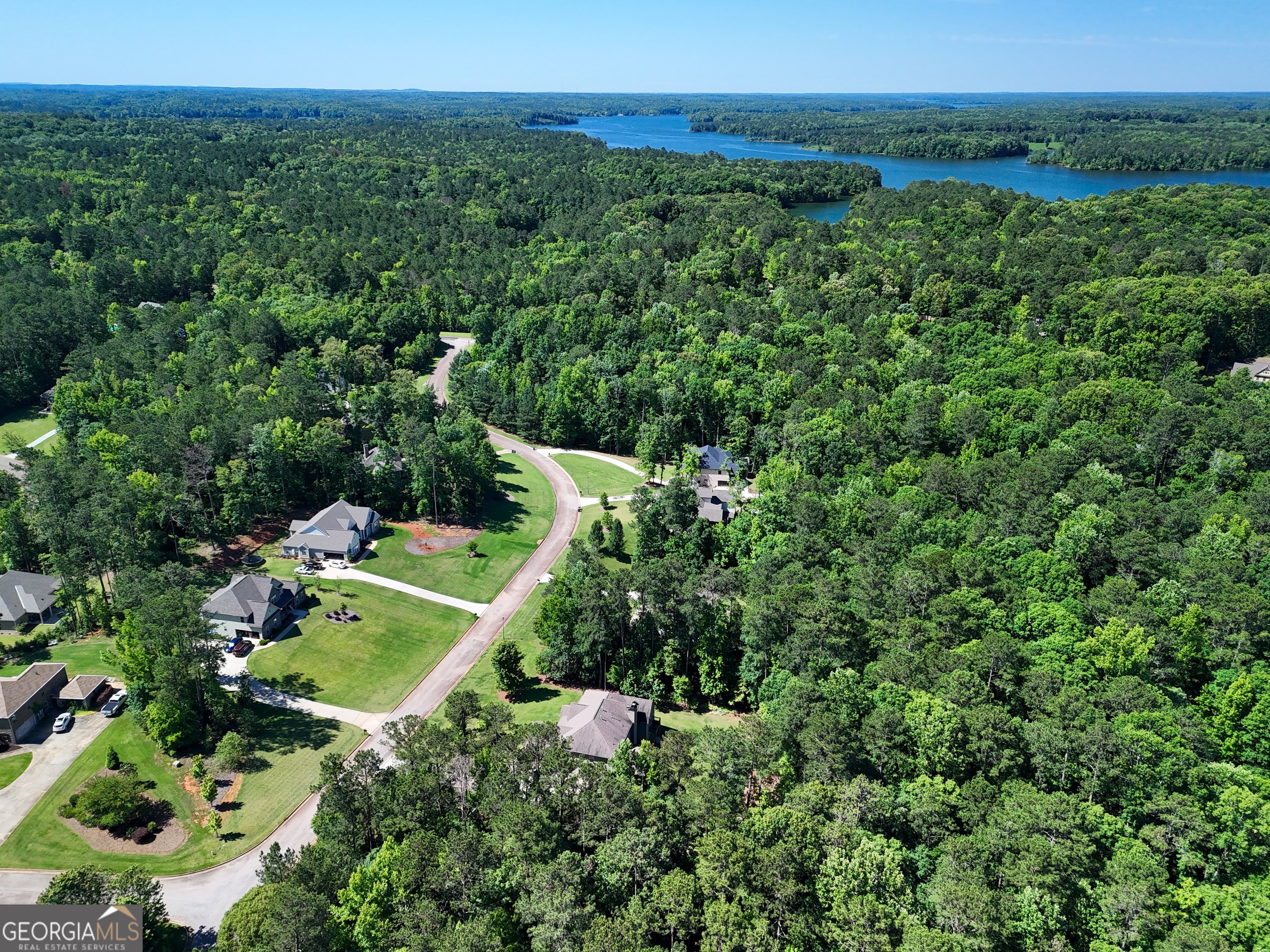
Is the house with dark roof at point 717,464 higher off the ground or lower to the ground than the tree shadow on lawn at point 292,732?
higher

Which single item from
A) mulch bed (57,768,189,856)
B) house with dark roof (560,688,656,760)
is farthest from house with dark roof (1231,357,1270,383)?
mulch bed (57,768,189,856)

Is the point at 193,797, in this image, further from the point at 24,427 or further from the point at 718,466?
the point at 24,427

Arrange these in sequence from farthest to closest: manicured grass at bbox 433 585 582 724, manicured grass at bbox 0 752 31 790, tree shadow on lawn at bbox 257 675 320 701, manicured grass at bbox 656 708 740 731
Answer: tree shadow on lawn at bbox 257 675 320 701 < manicured grass at bbox 433 585 582 724 < manicured grass at bbox 656 708 740 731 < manicured grass at bbox 0 752 31 790

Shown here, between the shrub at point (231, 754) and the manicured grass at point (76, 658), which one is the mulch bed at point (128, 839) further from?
the manicured grass at point (76, 658)

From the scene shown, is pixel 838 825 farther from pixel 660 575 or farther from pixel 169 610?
pixel 169 610

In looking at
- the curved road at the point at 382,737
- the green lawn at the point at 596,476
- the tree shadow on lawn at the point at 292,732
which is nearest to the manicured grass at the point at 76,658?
the tree shadow on lawn at the point at 292,732

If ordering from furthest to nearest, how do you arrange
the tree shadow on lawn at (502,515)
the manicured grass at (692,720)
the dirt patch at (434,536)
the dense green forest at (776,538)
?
the tree shadow on lawn at (502,515)
the dirt patch at (434,536)
the manicured grass at (692,720)
the dense green forest at (776,538)

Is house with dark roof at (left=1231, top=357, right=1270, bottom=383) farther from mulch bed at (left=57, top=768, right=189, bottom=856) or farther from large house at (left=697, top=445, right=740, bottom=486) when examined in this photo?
mulch bed at (left=57, top=768, right=189, bottom=856)

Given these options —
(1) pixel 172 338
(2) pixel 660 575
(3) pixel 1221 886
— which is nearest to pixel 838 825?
(3) pixel 1221 886
